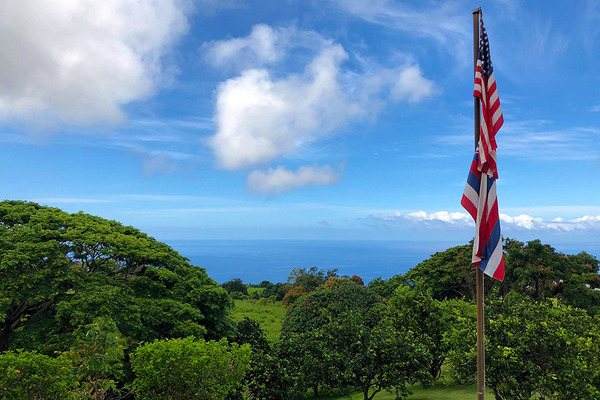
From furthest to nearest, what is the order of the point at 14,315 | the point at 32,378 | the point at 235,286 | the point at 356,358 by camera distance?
the point at 235,286 → the point at 14,315 → the point at 356,358 → the point at 32,378

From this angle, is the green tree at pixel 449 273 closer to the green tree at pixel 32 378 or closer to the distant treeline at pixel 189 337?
the distant treeline at pixel 189 337

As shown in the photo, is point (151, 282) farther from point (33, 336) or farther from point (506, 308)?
point (506, 308)

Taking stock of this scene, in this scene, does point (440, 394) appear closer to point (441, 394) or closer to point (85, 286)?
point (441, 394)

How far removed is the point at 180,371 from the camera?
12.6m

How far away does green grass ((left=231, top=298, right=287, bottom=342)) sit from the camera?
39.5 m

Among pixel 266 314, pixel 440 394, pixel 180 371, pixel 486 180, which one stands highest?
pixel 486 180

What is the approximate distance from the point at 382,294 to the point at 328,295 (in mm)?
11759

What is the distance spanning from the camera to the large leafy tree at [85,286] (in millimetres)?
16094

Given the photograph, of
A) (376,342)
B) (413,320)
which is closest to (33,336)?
(376,342)

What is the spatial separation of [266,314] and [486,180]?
1645 inches

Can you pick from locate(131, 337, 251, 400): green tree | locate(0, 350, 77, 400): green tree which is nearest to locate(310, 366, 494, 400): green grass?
locate(131, 337, 251, 400): green tree

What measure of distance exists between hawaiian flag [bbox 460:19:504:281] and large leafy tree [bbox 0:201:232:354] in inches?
538

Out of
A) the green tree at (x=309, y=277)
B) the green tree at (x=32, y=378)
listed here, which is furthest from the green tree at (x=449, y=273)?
the green tree at (x=32, y=378)

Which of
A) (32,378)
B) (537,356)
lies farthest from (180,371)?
(537,356)
